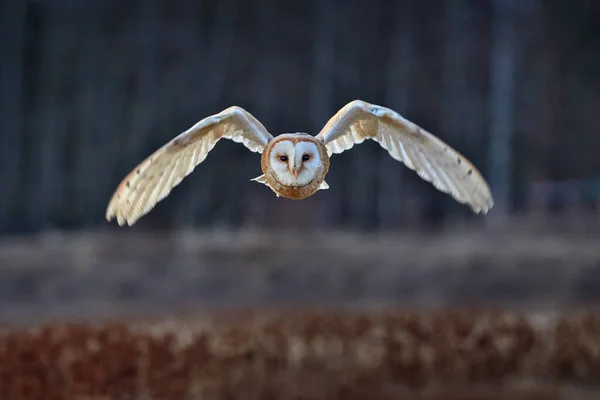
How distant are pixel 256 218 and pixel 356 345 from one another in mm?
4240

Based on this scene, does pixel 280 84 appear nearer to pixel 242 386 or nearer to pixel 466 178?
pixel 242 386

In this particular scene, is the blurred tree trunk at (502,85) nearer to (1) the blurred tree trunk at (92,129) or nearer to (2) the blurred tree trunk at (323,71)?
(2) the blurred tree trunk at (323,71)

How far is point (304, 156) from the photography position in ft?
5.74

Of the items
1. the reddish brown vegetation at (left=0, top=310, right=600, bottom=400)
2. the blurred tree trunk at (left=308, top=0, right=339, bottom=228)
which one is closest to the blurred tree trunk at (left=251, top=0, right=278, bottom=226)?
the blurred tree trunk at (left=308, top=0, right=339, bottom=228)

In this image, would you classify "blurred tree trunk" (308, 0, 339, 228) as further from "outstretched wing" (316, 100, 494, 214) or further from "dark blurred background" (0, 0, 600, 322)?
"outstretched wing" (316, 100, 494, 214)

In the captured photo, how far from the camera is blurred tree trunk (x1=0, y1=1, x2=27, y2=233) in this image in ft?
31.4

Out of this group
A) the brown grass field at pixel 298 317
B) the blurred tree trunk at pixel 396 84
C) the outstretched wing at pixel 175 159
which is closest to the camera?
the outstretched wing at pixel 175 159

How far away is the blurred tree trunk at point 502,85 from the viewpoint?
32.6 ft

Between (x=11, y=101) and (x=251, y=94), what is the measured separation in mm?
2785

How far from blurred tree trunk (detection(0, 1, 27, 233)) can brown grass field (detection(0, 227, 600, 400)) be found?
4.64ft

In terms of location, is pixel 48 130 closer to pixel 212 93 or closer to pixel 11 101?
pixel 11 101

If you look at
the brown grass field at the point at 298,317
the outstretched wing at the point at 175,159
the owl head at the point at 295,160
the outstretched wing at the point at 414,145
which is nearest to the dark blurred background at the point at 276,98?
the brown grass field at the point at 298,317

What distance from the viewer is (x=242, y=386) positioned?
4.95m

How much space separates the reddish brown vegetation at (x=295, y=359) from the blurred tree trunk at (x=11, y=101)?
4574 millimetres
